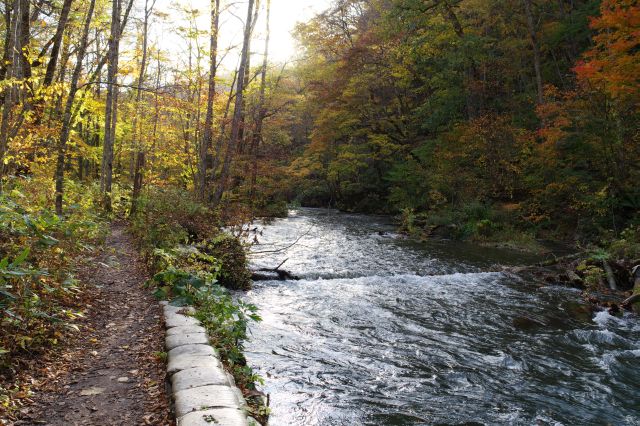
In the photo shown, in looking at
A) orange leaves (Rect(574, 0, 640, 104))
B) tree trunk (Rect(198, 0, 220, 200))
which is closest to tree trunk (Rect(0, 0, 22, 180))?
tree trunk (Rect(198, 0, 220, 200))

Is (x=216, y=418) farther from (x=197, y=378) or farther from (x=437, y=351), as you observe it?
(x=437, y=351)

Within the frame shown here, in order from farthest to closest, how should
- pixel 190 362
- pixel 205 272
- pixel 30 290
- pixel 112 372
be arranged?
pixel 205 272 < pixel 30 290 < pixel 112 372 < pixel 190 362

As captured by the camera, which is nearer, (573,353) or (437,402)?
(437,402)

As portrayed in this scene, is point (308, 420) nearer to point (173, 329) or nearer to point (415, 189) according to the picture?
point (173, 329)

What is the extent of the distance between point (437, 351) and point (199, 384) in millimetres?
3643

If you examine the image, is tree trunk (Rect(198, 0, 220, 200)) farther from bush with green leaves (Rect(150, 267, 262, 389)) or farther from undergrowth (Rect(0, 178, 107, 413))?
bush with green leaves (Rect(150, 267, 262, 389))

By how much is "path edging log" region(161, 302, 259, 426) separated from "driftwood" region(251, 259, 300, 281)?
5043 millimetres

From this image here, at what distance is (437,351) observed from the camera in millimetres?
5910

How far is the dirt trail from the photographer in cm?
317

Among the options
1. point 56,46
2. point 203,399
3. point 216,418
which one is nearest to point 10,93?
point 56,46

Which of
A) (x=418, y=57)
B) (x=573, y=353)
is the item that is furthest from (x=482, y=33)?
(x=573, y=353)

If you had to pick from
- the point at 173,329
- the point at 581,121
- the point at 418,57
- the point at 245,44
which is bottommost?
the point at 173,329

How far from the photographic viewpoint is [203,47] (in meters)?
14.1

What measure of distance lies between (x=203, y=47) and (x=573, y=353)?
13077mm
